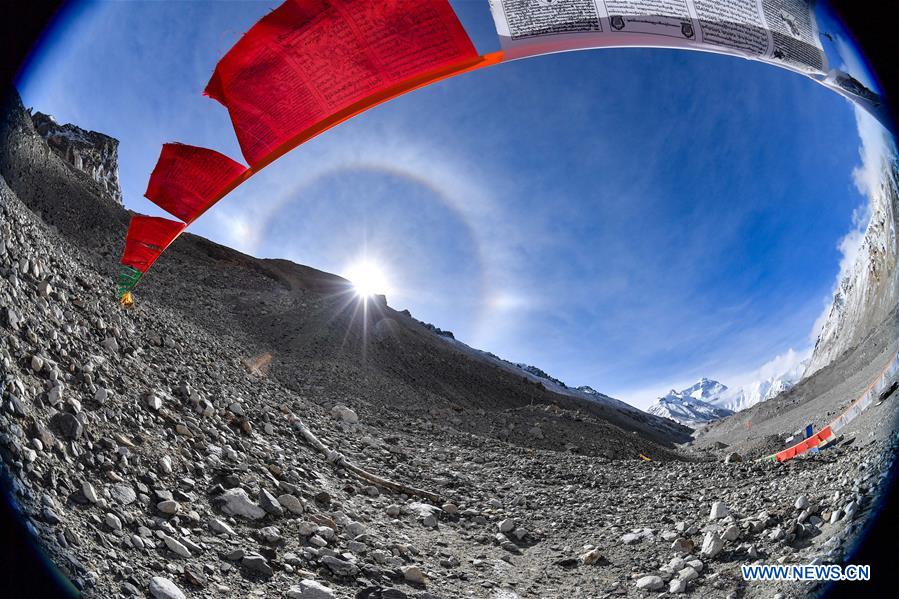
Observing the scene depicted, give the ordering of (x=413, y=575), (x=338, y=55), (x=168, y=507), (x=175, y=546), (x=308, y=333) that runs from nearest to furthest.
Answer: (x=338, y=55), (x=175, y=546), (x=168, y=507), (x=413, y=575), (x=308, y=333)

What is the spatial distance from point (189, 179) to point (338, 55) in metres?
1.64

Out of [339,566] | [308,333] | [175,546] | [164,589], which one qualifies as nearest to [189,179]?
[175,546]

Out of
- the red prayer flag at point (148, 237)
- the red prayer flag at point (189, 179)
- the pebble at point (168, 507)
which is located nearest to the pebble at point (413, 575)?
the pebble at point (168, 507)

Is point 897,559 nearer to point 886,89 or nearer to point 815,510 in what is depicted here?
point 815,510

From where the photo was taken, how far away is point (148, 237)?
452cm

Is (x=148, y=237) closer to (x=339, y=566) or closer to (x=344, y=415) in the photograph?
(x=339, y=566)

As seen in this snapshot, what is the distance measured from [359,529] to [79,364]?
3012 millimetres

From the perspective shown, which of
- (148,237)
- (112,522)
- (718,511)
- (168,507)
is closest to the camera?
(112,522)

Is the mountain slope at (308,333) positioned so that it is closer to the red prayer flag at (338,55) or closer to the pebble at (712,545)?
the pebble at (712,545)

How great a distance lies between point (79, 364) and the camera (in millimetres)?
3934

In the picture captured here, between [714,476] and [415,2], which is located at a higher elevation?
[415,2]

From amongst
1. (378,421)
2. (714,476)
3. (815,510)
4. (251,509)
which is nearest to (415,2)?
(251,509)

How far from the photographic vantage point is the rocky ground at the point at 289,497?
106 inches

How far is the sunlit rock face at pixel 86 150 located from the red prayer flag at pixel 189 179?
139 ft
